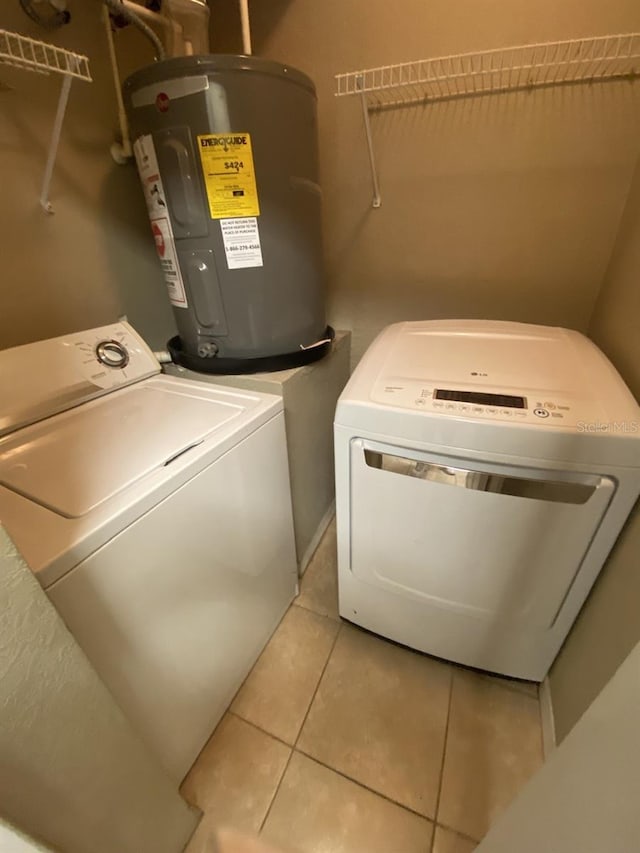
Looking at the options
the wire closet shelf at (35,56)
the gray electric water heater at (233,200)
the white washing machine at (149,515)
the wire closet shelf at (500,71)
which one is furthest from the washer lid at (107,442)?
the wire closet shelf at (500,71)

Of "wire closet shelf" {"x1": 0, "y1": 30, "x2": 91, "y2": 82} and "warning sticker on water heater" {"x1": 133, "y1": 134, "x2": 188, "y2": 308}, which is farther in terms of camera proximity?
"warning sticker on water heater" {"x1": 133, "y1": 134, "x2": 188, "y2": 308}

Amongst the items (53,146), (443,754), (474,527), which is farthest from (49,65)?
(443,754)

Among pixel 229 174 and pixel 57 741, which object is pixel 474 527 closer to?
pixel 57 741

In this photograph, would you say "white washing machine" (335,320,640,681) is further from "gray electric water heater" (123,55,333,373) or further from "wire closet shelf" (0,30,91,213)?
"wire closet shelf" (0,30,91,213)

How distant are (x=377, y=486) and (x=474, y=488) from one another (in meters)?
0.23

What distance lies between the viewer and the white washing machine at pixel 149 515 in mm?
632

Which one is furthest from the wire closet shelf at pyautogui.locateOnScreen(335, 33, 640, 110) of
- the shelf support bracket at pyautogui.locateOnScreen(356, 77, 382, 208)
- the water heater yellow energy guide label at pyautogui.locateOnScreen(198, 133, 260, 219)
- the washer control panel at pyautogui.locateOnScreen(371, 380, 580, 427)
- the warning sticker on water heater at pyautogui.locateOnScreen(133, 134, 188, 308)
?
the washer control panel at pyautogui.locateOnScreen(371, 380, 580, 427)

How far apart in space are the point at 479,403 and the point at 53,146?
1.25 metres

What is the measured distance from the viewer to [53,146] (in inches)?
37.9

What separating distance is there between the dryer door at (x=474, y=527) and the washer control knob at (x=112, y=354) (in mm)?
772

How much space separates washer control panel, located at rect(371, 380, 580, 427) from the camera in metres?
0.75

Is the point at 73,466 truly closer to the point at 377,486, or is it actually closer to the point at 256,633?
the point at 377,486

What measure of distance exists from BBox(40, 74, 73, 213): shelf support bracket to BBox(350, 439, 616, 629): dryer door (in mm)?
1084

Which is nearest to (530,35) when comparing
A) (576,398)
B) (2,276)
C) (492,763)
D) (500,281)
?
(500,281)
